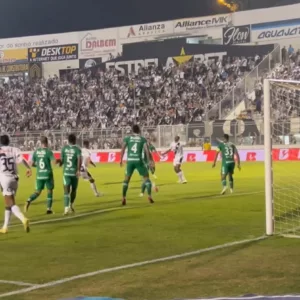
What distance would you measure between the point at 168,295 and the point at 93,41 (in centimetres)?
6381

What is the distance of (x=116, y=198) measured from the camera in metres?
19.6

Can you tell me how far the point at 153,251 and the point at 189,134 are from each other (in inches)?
1258

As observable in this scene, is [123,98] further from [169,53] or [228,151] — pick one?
[228,151]

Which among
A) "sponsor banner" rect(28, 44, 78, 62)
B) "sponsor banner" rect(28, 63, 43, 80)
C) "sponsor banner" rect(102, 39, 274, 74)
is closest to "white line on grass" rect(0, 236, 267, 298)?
"sponsor banner" rect(102, 39, 274, 74)

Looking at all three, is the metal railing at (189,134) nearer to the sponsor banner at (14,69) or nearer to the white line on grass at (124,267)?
the white line on grass at (124,267)

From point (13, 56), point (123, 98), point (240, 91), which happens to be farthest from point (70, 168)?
point (13, 56)

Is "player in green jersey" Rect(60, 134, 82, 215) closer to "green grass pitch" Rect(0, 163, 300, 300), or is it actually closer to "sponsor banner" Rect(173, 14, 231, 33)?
"green grass pitch" Rect(0, 163, 300, 300)

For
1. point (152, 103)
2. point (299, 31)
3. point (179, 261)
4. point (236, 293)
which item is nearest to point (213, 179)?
point (179, 261)

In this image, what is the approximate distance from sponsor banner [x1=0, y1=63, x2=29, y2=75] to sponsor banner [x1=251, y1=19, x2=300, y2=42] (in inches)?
1067

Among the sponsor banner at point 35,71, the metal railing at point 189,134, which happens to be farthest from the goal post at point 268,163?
the sponsor banner at point 35,71

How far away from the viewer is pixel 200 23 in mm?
63781

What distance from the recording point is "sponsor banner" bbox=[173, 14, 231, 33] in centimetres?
6125

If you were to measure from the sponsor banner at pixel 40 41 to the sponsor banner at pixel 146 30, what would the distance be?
21.9 ft

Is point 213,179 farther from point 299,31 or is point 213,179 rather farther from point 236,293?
point 299,31
